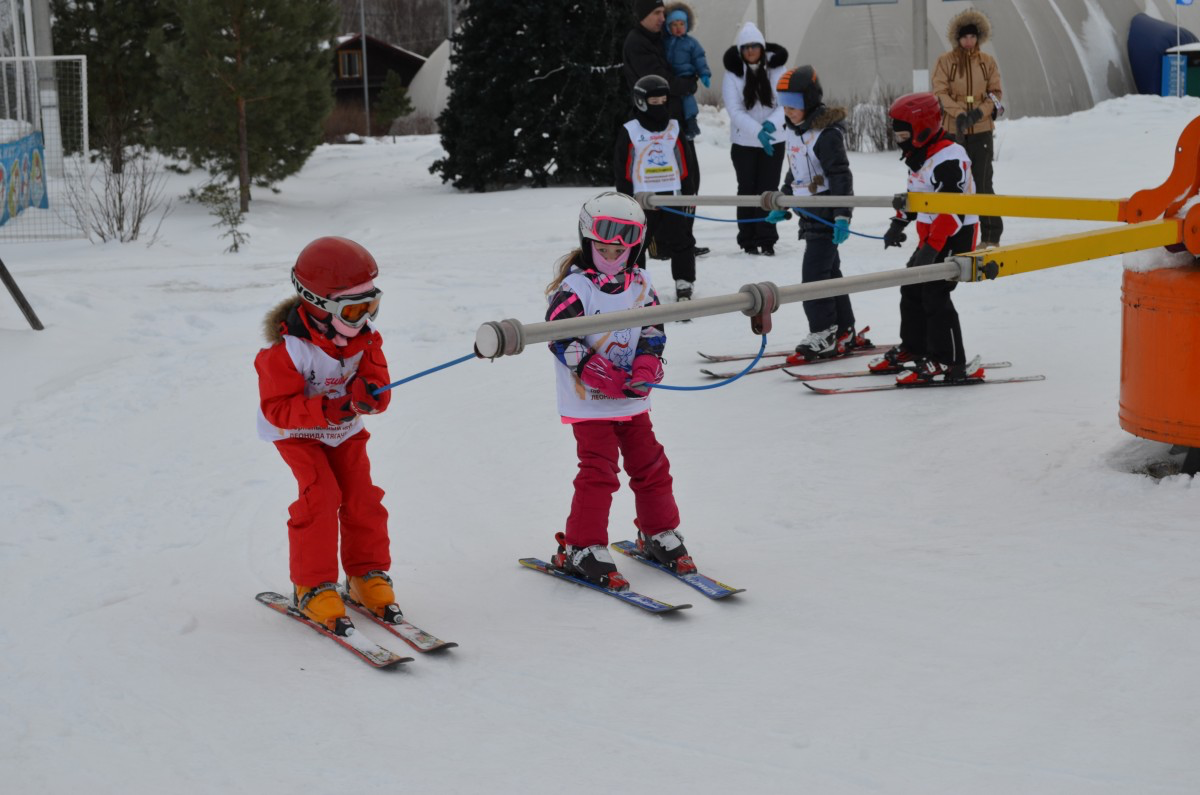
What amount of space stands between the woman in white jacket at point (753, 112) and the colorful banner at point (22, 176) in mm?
8347

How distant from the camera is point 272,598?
464cm

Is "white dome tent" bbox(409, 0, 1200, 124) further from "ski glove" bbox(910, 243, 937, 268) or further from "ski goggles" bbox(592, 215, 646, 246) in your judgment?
"ski goggles" bbox(592, 215, 646, 246)

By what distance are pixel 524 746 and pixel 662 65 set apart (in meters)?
8.39

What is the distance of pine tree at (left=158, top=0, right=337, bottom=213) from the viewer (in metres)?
16.3

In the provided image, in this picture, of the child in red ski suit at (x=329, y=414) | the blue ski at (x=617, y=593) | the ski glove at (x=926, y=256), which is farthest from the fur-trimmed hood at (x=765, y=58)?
the child in red ski suit at (x=329, y=414)

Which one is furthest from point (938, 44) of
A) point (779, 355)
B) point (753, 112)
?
point (779, 355)

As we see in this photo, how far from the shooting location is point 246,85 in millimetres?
16672

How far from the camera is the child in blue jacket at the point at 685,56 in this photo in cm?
1152

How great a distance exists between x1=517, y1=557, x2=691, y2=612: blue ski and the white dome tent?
72.3ft

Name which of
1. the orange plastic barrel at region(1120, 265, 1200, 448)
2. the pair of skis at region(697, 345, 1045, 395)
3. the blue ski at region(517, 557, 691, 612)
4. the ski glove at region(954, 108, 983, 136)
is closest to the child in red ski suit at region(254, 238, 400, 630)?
the blue ski at region(517, 557, 691, 612)

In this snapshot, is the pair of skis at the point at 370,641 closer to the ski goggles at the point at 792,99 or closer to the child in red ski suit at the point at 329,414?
the child in red ski suit at the point at 329,414

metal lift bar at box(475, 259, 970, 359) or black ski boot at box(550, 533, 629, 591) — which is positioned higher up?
metal lift bar at box(475, 259, 970, 359)

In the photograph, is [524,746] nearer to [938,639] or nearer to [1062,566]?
[938,639]

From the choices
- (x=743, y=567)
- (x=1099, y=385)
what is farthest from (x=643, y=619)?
(x=1099, y=385)
